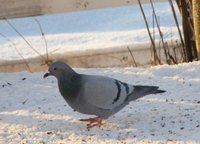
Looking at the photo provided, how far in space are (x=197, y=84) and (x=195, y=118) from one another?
1.96ft

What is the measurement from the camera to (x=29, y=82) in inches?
177

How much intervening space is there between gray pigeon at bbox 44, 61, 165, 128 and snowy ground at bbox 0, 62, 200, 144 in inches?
4.4

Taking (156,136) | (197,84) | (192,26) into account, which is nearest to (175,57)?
(192,26)

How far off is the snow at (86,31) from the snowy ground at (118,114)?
183cm

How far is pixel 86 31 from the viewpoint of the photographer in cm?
722

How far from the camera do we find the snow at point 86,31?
6543mm

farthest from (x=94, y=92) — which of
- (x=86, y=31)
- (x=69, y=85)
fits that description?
(x=86, y=31)

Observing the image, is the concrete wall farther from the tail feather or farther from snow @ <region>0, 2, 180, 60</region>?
the tail feather

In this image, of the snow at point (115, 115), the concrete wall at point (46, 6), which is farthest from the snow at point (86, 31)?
the snow at point (115, 115)

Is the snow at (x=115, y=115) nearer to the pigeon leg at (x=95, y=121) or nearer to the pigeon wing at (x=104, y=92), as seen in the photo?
the pigeon leg at (x=95, y=121)

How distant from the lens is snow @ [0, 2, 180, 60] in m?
6.54

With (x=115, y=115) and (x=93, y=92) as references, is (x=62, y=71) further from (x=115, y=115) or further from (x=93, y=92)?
(x=115, y=115)

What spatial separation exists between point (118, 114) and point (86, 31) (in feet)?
11.8

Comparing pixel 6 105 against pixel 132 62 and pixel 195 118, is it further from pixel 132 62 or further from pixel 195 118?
pixel 132 62
